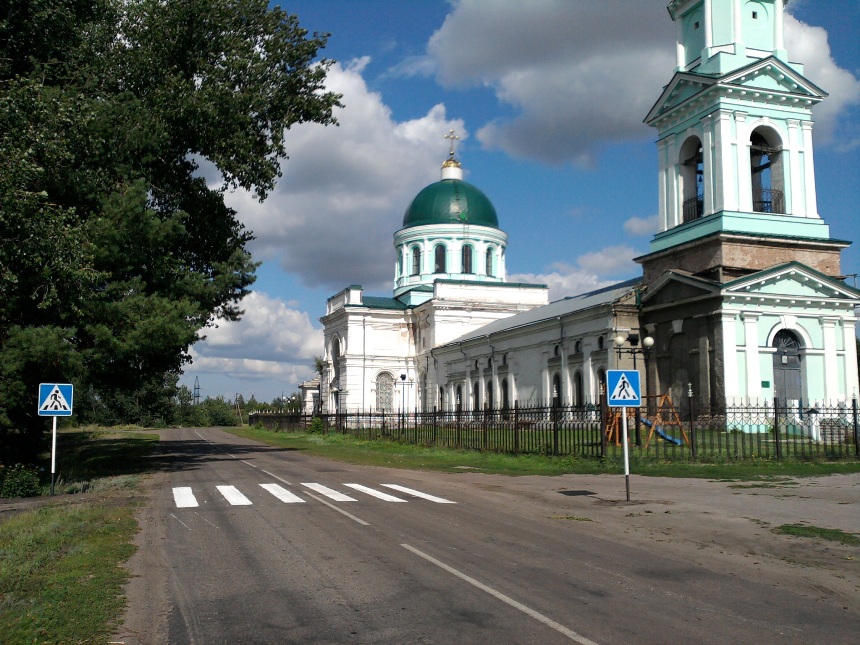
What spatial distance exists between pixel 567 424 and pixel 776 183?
19.0 m

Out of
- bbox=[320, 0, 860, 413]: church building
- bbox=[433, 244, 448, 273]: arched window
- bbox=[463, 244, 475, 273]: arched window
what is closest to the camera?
bbox=[320, 0, 860, 413]: church building

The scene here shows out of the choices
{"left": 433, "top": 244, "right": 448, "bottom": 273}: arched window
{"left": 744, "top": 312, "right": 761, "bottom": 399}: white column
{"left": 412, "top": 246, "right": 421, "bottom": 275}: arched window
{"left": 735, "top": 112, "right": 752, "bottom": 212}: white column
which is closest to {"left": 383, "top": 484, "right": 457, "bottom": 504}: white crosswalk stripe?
{"left": 744, "top": 312, "right": 761, "bottom": 399}: white column

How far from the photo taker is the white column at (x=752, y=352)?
1310 inches

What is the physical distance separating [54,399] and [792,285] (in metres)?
30.1

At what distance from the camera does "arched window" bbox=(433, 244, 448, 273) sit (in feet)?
230

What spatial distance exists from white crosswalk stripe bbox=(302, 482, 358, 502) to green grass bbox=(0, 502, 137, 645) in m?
Answer: 3.75

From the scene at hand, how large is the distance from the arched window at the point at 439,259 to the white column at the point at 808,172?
37624 millimetres

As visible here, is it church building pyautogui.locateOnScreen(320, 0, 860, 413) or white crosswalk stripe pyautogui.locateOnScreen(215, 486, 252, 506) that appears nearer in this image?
white crosswalk stripe pyautogui.locateOnScreen(215, 486, 252, 506)

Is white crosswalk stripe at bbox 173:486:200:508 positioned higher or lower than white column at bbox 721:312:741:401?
lower

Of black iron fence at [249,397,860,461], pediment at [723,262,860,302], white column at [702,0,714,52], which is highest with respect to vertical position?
white column at [702,0,714,52]

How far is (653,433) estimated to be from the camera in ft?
89.6

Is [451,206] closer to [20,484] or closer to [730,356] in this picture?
[730,356]

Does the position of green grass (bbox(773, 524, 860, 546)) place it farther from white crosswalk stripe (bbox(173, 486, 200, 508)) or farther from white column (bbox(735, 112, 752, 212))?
white column (bbox(735, 112, 752, 212))

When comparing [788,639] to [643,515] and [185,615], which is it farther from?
[643,515]
